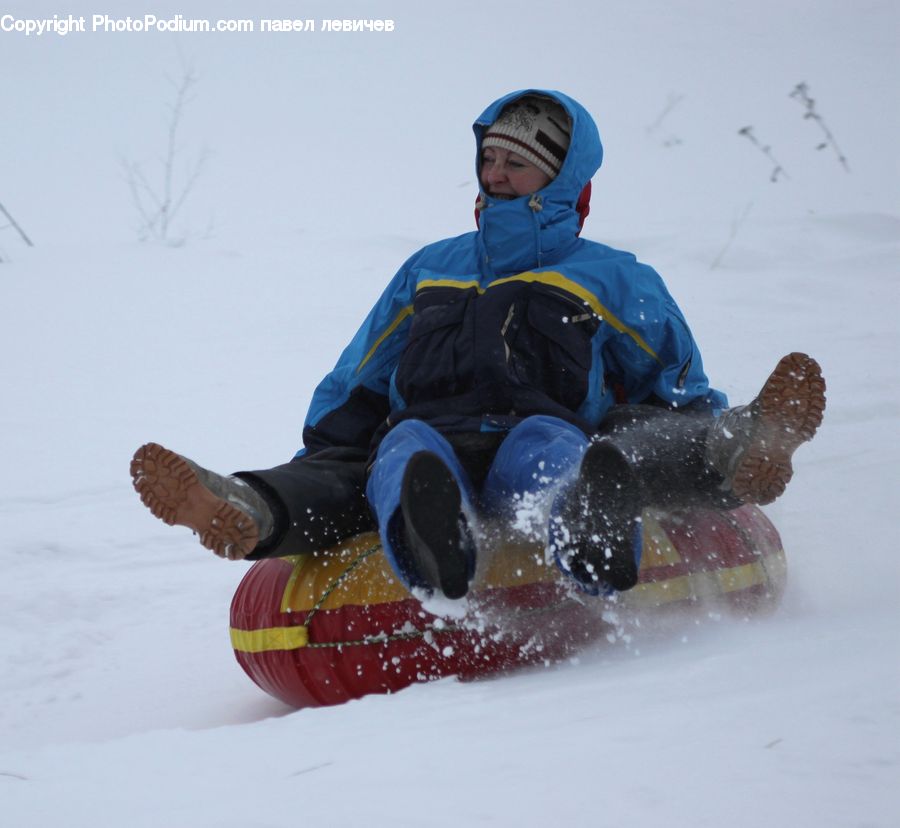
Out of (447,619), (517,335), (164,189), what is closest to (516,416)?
(517,335)

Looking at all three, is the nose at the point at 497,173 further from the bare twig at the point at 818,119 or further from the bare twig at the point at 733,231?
the bare twig at the point at 818,119

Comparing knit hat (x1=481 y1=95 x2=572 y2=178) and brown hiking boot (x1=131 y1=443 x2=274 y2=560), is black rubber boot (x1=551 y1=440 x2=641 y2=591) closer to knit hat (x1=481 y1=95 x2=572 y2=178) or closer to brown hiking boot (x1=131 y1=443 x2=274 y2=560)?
brown hiking boot (x1=131 y1=443 x2=274 y2=560)

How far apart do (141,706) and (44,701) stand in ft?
0.70

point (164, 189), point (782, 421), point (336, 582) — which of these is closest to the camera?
point (782, 421)

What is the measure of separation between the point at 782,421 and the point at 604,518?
0.47 m

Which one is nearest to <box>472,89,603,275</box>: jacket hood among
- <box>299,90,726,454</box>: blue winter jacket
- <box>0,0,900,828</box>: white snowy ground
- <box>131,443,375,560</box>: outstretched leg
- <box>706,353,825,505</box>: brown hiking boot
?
<box>299,90,726,454</box>: blue winter jacket

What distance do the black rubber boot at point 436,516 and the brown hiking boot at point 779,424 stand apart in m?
0.60

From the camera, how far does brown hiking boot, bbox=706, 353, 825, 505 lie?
2.17 m

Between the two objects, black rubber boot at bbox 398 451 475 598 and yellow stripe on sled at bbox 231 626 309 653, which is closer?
black rubber boot at bbox 398 451 475 598

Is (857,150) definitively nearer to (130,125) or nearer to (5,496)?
(130,125)

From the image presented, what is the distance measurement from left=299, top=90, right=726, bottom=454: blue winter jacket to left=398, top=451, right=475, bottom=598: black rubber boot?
456mm

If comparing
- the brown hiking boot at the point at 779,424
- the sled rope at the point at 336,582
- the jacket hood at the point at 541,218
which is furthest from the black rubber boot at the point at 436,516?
the jacket hood at the point at 541,218

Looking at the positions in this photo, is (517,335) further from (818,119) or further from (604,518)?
(818,119)

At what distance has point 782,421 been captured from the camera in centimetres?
218
